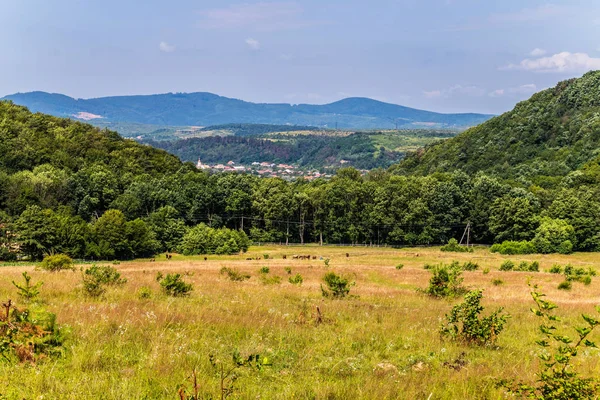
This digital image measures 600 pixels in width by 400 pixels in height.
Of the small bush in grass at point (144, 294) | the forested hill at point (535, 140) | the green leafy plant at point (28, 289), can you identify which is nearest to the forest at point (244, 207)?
the forested hill at point (535, 140)

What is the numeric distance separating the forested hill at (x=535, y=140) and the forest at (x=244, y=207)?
2553 centimetres

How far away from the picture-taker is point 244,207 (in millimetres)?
98875

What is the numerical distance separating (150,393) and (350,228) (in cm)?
8755

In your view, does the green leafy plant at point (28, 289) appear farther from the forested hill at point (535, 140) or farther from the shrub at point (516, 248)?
the forested hill at point (535, 140)

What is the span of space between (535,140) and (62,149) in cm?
16580

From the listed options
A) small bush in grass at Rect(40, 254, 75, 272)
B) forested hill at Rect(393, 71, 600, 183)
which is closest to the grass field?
small bush in grass at Rect(40, 254, 75, 272)

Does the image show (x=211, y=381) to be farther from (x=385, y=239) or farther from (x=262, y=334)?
(x=385, y=239)

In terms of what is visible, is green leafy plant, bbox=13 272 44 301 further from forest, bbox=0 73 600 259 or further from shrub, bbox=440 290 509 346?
forest, bbox=0 73 600 259

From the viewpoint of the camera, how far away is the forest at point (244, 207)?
70375mm

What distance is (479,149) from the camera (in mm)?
173625

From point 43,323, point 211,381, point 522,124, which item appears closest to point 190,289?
point 43,323

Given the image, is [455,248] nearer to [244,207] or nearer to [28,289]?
[244,207]

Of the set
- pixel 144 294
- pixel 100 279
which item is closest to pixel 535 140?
pixel 100 279

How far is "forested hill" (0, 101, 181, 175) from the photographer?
101m
